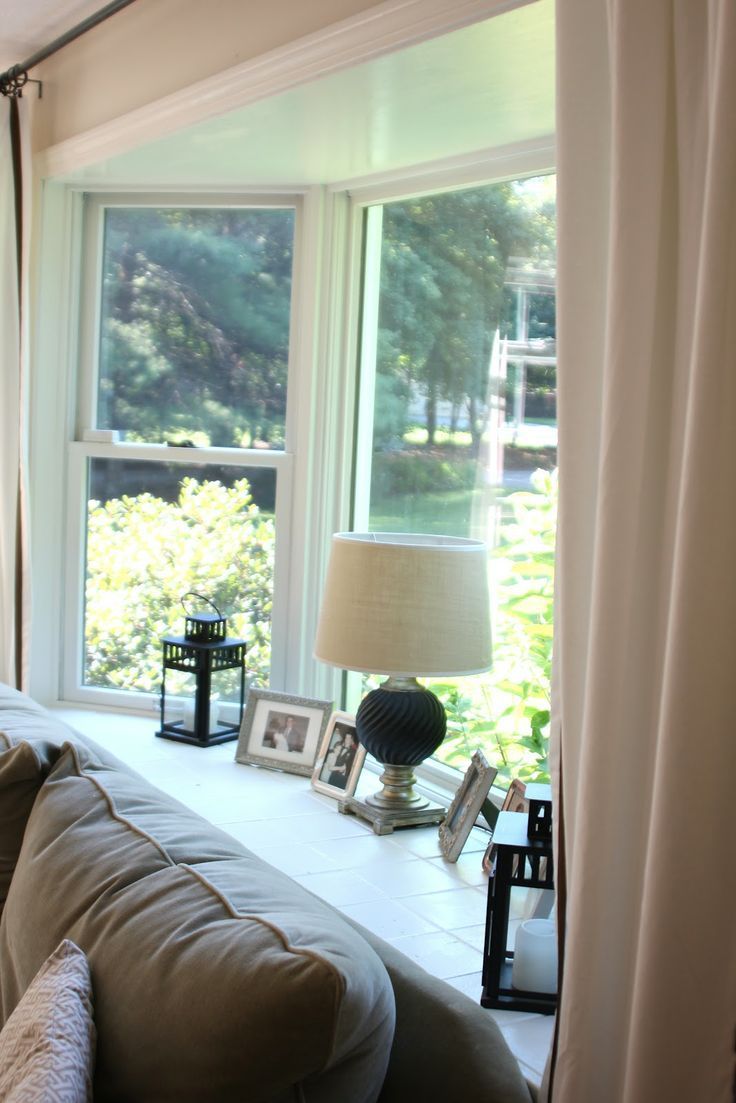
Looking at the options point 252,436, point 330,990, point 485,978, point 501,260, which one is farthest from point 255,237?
point 330,990

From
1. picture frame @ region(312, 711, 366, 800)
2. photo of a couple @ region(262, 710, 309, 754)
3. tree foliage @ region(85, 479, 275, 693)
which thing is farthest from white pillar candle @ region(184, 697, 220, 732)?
picture frame @ region(312, 711, 366, 800)

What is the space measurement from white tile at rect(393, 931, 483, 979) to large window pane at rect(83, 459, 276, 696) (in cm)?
150

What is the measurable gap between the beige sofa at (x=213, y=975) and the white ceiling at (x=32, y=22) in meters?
2.20

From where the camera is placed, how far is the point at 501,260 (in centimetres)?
265

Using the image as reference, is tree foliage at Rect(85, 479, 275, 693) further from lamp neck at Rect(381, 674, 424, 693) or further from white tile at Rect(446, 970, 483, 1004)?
white tile at Rect(446, 970, 483, 1004)

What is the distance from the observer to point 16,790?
5.66 ft

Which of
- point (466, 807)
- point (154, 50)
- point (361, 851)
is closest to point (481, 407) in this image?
point (466, 807)

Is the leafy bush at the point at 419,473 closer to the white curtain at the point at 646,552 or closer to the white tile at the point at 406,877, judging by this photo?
the white tile at the point at 406,877

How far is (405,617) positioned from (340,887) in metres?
0.51

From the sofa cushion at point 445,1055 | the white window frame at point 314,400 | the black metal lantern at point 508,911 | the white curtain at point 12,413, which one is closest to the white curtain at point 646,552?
the sofa cushion at point 445,1055

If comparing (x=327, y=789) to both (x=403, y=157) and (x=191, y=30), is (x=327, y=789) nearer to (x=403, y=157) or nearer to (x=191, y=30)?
(x=403, y=157)

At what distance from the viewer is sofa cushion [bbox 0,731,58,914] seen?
1.71 meters

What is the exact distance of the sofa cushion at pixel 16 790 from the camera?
5.61 feet

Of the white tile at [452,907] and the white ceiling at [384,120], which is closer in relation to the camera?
the white tile at [452,907]
